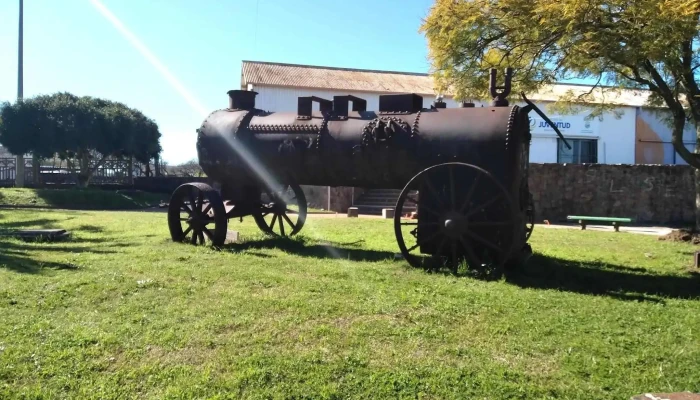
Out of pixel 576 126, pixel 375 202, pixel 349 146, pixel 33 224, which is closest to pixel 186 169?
pixel 375 202

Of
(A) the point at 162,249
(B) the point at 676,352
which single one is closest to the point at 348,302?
(B) the point at 676,352

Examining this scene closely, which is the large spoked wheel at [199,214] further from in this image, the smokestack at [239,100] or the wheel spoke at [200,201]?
the smokestack at [239,100]

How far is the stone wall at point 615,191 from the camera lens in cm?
1984

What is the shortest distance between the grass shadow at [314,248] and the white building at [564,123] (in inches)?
867

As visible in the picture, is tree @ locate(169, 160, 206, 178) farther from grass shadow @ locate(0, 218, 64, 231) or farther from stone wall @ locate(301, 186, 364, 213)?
grass shadow @ locate(0, 218, 64, 231)

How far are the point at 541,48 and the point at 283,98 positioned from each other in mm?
22069

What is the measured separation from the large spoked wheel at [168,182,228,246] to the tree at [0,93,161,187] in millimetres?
20727

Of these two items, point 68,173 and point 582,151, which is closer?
point 68,173

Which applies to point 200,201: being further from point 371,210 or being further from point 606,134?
point 606,134

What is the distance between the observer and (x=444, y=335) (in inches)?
184

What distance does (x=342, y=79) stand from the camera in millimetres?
33750

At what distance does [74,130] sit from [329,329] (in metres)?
26.5

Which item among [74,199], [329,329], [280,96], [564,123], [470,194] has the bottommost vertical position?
[329,329]

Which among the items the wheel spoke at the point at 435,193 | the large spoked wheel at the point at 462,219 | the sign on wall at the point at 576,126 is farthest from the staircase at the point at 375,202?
the sign on wall at the point at 576,126
